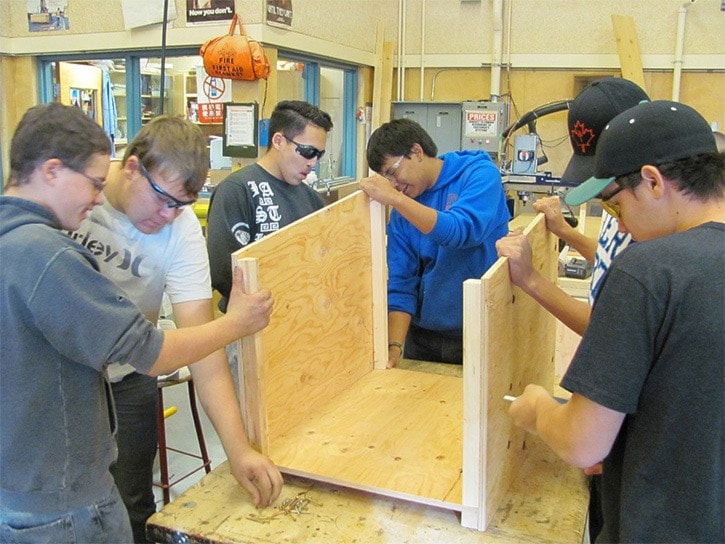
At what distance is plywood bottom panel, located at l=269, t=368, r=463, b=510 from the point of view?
1.35 m

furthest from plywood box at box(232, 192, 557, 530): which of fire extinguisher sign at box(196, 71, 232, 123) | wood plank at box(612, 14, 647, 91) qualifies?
wood plank at box(612, 14, 647, 91)

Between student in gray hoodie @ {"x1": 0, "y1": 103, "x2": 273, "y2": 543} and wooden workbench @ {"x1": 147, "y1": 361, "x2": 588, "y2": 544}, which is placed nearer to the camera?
student in gray hoodie @ {"x1": 0, "y1": 103, "x2": 273, "y2": 543}

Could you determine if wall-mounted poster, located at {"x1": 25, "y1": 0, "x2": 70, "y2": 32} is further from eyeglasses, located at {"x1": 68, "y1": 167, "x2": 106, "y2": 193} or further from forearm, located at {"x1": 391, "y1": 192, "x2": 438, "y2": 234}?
eyeglasses, located at {"x1": 68, "y1": 167, "x2": 106, "y2": 193}

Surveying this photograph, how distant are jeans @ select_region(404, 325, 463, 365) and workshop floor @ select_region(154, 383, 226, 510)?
1.27 meters

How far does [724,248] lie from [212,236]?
1635 millimetres

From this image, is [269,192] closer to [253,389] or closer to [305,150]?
[305,150]

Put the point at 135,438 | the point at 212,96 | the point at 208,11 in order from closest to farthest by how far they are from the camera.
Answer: the point at 135,438 < the point at 208,11 < the point at 212,96

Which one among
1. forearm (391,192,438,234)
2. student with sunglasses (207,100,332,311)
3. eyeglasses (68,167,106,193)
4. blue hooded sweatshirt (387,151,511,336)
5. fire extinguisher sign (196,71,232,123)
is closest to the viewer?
eyeglasses (68,167,106,193)

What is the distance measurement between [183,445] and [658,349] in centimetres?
284

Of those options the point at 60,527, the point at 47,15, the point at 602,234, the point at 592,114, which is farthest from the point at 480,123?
the point at 60,527

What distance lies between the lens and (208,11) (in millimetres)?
4520

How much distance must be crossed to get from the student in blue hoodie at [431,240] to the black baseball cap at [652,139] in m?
0.94

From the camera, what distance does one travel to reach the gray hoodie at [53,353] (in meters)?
1.02

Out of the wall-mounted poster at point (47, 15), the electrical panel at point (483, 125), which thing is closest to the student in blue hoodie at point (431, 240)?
the electrical panel at point (483, 125)
